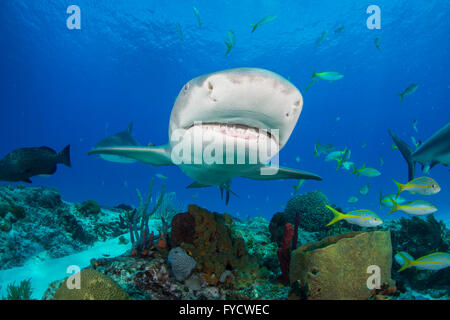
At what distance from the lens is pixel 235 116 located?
208 centimetres

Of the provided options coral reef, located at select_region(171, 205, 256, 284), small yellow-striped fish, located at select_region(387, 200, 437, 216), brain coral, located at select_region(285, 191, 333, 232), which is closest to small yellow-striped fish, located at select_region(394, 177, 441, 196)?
small yellow-striped fish, located at select_region(387, 200, 437, 216)

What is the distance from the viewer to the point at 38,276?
4.73 metres

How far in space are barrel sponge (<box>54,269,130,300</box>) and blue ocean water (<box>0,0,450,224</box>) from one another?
496 inches

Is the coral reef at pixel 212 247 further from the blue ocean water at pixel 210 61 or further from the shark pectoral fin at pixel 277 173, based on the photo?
the blue ocean water at pixel 210 61

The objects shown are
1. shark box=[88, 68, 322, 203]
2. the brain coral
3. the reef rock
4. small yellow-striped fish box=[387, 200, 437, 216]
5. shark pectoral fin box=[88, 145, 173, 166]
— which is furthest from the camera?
the brain coral

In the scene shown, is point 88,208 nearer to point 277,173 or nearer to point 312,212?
point 277,173

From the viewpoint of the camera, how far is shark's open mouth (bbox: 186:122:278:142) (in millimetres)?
2309

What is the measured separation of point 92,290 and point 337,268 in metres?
2.99

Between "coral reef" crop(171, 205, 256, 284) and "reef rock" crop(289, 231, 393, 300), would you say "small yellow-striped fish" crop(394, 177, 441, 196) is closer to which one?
"reef rock" crop(289, 231, 393, 300)

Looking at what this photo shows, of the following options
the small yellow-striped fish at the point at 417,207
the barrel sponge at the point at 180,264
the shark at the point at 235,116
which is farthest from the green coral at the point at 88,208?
the small yellow-striped fish at the point at 417,207

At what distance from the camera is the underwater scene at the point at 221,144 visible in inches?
113
